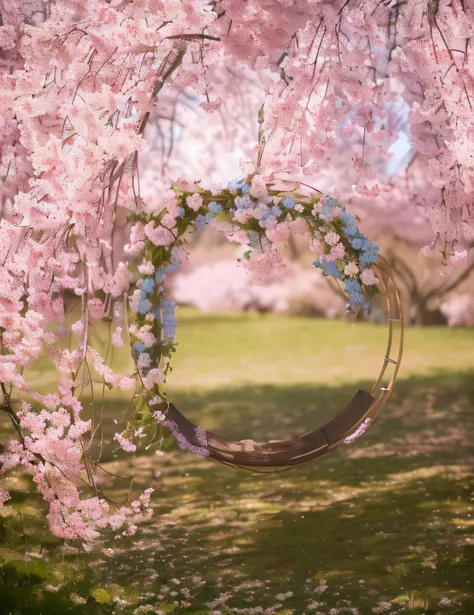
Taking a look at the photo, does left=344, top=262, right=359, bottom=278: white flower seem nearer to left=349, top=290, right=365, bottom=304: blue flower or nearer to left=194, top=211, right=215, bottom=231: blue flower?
left=349, top=290, right=365, bottom=304: blue flower

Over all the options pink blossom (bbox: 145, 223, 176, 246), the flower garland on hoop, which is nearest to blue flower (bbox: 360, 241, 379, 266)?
the flower garland on hoop

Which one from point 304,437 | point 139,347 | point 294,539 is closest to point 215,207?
point 139,347

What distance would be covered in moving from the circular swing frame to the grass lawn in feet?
1.80

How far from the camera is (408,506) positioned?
5.17 m

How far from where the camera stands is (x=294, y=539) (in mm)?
4590

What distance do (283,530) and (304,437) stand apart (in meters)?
1.02

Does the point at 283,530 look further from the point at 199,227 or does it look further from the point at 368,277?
the point at 199,227

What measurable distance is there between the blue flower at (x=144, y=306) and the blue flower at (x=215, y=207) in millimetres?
460

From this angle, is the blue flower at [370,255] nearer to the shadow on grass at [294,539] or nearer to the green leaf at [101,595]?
the shadow on grass at [294,539]

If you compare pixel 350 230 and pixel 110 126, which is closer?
pixel 110 126

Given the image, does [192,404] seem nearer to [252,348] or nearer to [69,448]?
[252,348]

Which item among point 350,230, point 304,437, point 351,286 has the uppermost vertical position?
point 350,230

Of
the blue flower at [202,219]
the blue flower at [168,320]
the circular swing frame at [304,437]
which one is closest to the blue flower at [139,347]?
the blue flower at [168,320]

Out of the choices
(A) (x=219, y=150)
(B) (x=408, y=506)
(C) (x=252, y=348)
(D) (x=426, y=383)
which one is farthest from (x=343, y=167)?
(B) (x=408, y=506)
